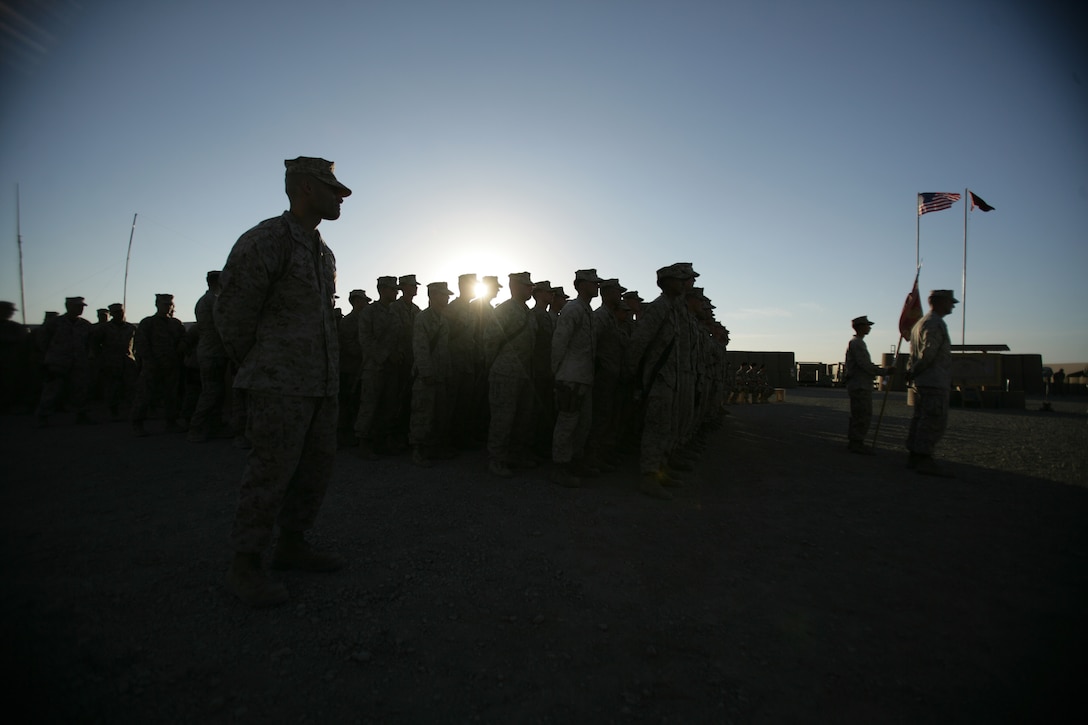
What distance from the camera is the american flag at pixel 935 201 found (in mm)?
13594

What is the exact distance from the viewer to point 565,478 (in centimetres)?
566

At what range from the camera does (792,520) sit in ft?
14.9

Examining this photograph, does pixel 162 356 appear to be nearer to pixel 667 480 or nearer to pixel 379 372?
pixel 379 372

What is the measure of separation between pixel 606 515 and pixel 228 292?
3.34m

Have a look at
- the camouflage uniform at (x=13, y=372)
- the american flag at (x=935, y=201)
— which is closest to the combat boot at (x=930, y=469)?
the american flag at (x=935, y=201)

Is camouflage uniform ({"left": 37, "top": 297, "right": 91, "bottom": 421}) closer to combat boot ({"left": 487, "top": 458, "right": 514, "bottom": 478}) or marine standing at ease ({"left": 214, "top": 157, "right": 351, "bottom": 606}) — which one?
combat boot ({"left": 487, "top": 458, "right": 514, "bottom": 478})

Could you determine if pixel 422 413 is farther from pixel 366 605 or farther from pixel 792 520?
pixel 792 520

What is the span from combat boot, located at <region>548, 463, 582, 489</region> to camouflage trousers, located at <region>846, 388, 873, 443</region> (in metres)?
5.43

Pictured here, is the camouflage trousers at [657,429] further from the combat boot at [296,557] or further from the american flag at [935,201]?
the american flag at [935,201]

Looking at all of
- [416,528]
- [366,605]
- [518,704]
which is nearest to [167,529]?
[416,528]

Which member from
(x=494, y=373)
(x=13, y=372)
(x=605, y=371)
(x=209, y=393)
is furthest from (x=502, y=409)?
(x=13, y=372)

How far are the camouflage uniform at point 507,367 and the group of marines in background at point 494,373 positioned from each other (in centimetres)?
1

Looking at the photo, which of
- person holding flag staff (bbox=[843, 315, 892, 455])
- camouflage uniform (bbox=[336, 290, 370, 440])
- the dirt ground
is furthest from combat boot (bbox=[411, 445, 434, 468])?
person holding flag staff (bbox=[843, 315, 892, 455])

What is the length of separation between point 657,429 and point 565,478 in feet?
3.72
